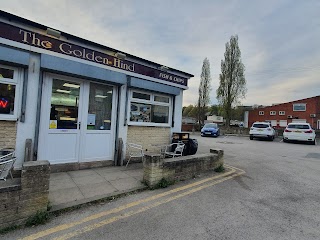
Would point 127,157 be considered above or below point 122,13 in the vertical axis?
below

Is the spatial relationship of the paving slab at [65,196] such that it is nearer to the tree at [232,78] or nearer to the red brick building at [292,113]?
the tree at [232,78]

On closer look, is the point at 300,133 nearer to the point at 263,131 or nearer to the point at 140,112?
the point at 263,131

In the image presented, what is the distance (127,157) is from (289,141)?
1787 centimetres

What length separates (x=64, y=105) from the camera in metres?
5.48

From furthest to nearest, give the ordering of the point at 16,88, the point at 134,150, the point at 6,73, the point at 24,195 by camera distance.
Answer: the point at 134,150 → the point at 16,88 → the point at 6,73 → the point at 24,195

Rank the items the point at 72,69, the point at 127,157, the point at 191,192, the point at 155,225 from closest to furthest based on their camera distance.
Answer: the point at 155,225 → the point at 191,192 → the point at 72,69 → the point at 127,157

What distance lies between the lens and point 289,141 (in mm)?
18438

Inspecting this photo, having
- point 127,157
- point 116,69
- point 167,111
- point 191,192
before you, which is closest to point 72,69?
point 116,69

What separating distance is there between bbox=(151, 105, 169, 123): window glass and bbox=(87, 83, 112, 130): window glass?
1.74 metres

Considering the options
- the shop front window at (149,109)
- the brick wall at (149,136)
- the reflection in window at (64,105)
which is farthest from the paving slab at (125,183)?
the shop front window at (149,109)

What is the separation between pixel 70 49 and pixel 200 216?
16.9 feet

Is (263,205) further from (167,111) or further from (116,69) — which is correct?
(116,69)

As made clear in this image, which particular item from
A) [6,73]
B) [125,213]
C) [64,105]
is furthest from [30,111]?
[125,213]

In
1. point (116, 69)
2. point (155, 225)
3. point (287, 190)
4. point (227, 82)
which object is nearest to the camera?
point (155, 225)
